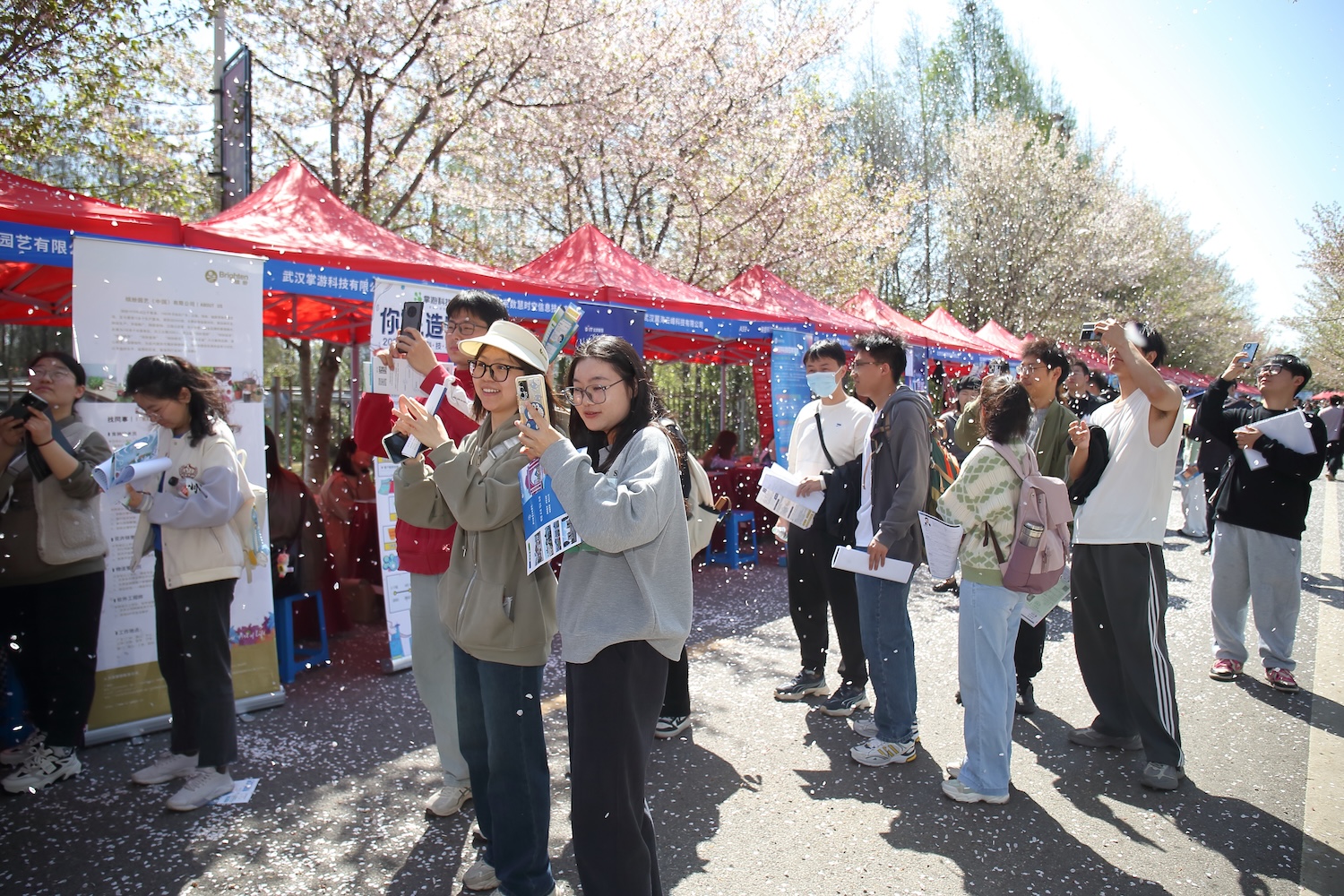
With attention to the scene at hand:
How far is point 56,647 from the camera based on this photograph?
10.9ft

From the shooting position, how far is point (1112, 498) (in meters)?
3.46

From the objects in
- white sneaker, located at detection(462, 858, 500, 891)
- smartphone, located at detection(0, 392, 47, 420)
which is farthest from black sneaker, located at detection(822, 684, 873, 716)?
smartphone, located at detection(0, 392, 47, 420)

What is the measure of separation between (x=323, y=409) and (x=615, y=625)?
844 centimetres

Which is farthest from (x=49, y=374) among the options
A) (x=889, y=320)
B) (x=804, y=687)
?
(x=889, y=320)

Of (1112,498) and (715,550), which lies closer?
(1112,498)

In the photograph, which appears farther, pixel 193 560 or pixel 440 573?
pixel 193 560

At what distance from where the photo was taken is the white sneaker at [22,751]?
329cm

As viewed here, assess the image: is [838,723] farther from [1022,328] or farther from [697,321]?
[1022,328]

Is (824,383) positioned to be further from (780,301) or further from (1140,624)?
(780,301)

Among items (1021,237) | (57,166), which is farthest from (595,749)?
(1021,237)

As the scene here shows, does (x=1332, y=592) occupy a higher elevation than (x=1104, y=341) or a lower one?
lower

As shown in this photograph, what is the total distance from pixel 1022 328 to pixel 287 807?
24.2 metres

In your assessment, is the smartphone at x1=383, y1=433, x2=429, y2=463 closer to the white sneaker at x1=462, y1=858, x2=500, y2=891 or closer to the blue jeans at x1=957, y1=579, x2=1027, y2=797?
the white sneaker at x1=462, y1=858, x2=500, y2=891

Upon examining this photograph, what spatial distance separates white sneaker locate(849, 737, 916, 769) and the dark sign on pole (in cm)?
759
